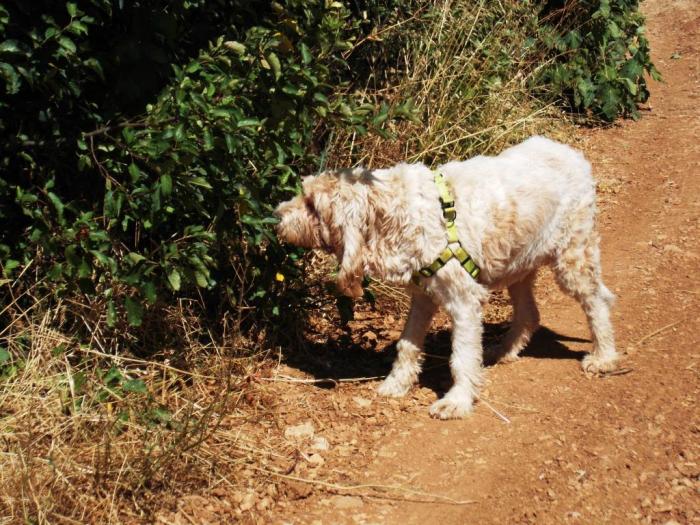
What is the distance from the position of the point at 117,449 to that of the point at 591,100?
8180 millimetres

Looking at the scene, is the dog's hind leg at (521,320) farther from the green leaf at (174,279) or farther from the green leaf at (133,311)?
the green leaf at (133,311)

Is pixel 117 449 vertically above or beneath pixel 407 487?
above

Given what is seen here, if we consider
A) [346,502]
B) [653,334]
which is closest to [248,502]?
[346,502]

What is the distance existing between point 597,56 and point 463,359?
669 centimetres

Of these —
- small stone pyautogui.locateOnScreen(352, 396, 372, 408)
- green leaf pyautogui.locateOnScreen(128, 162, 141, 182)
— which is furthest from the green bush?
small stone pyautogui.locateOnScreen(352, 396, 372, 408)

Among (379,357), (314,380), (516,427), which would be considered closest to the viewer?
(516,427)

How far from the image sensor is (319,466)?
4559 millimetres

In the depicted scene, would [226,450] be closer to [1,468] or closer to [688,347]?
[1,468]

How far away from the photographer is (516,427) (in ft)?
16.0

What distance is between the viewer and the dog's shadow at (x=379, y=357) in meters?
5.63

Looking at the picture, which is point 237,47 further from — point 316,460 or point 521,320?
point 521,320

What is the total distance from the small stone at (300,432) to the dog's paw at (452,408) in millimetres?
784

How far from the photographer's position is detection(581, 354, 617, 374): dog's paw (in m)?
5.48

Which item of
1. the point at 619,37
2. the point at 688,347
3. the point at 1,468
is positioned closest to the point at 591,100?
the point at 619,37
